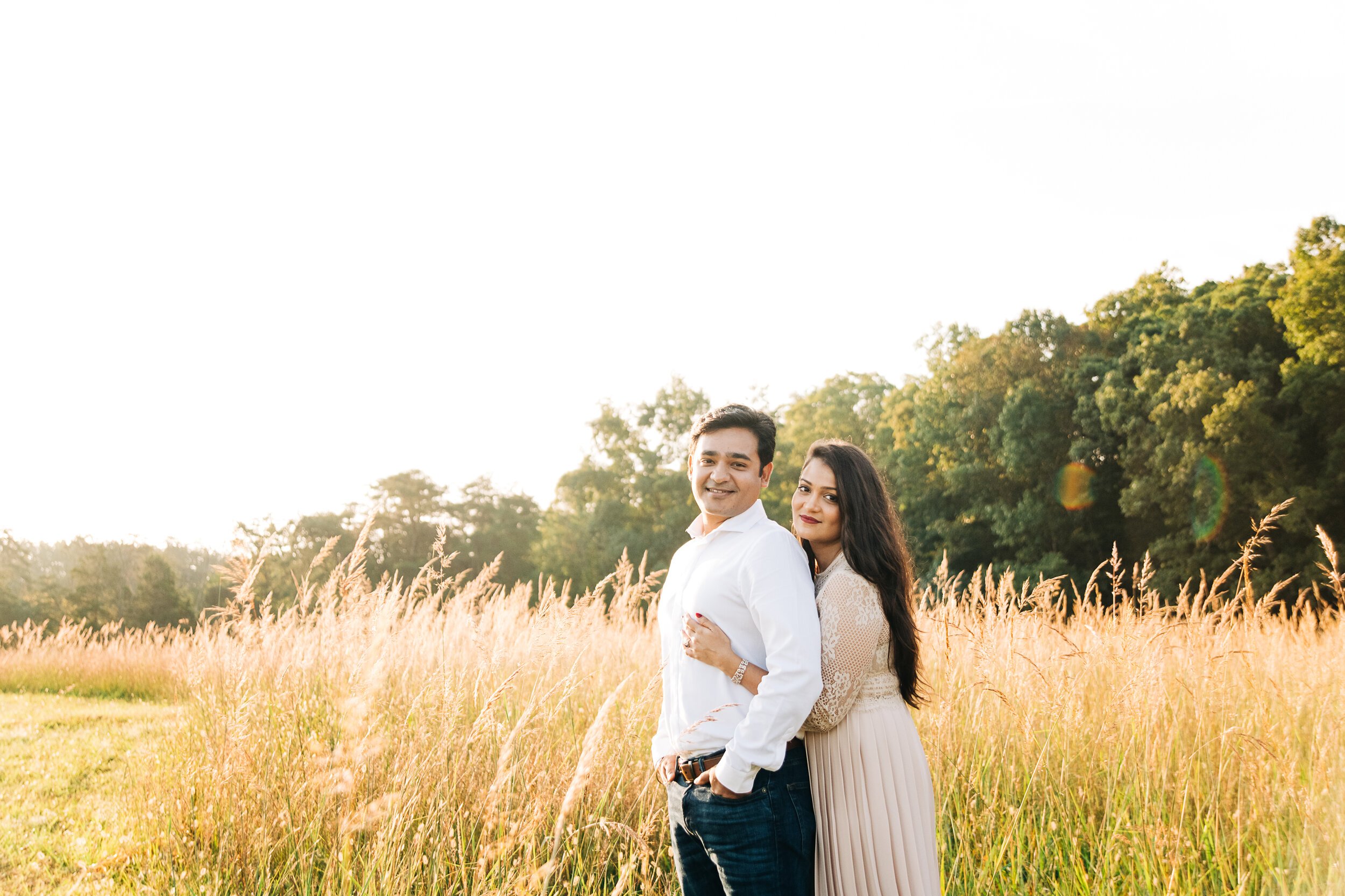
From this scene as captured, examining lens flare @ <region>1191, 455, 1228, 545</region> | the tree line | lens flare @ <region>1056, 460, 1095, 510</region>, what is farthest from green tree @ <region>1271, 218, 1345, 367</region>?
lens flare @ <region>1056, 460, 1095, 510</region>

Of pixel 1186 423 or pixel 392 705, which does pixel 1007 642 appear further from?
pixel 1186 423

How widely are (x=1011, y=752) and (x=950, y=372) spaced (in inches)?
984

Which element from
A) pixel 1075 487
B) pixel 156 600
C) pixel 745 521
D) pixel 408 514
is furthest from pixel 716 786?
pixel 408 514

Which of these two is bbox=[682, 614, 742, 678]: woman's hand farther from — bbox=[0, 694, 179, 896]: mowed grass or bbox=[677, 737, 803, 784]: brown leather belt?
bbox=[0, 694, 179, 896]: mowed grass

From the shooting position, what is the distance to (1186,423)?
67.4 feet

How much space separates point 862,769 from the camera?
238 centimetres

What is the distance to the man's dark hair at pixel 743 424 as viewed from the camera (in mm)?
2455

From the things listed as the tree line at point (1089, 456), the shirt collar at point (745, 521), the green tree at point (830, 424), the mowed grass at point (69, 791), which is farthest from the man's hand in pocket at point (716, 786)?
the green tree at point (830, 424)

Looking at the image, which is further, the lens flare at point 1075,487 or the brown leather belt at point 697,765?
the lens flare at point 1075,487

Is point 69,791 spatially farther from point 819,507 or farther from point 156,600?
point 156,600

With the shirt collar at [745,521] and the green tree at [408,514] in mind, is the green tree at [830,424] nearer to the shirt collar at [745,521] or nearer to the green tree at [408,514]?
the green tree at [408,514]

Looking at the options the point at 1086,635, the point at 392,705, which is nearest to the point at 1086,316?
the point at 1086,635

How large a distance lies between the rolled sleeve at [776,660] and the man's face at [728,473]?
195mm

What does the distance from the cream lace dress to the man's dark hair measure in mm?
439
